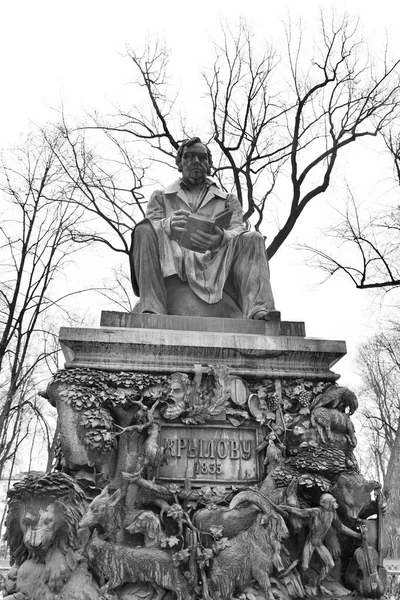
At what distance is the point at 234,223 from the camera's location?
6.03 m

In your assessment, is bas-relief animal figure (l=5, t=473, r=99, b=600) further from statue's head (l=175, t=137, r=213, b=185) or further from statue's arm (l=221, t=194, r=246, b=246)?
statue's head (l=175, t=137, r=213, b=185)

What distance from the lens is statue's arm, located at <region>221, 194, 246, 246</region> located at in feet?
18.5

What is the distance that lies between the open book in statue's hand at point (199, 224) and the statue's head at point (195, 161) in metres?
0.76

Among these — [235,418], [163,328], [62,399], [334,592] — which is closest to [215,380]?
[235,418]

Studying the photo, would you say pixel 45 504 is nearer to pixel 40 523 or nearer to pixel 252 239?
pixel 40 523

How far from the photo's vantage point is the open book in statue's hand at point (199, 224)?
5445 mm

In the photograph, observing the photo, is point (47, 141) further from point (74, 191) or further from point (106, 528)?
point (106, 528)

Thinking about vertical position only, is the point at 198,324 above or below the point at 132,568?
above

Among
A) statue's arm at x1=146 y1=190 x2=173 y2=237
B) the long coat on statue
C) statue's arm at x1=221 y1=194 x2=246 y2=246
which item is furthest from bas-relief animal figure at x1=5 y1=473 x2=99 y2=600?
statue's arm at x1=146 y1=190 x2=173 y2=237

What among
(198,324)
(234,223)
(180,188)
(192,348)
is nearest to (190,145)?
(180,188)

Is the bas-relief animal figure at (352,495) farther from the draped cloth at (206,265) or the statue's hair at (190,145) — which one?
the statue's hair at (190,145)

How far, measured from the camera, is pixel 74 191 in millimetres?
15359

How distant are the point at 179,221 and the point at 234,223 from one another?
0.77 meters

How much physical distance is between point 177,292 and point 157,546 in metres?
2.42
